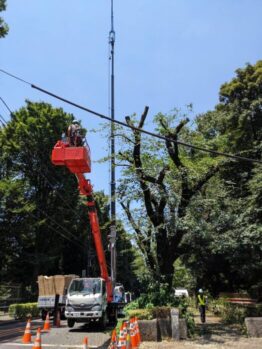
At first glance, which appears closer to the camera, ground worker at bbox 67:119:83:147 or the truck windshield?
ground worker at bbox 67:119:83:147

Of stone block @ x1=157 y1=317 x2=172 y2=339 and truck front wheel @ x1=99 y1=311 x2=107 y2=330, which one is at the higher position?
truck front wheel @ x1=99 y1=311 x2=107 y2=330

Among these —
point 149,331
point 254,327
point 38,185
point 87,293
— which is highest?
point 38,185

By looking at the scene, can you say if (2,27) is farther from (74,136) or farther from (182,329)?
(182,329)

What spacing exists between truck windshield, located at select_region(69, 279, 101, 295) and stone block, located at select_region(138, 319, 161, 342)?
264 inches

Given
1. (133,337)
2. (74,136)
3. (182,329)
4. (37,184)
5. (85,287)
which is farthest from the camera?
(37,184)

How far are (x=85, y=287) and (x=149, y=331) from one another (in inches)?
282

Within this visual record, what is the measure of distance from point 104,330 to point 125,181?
6703 mm

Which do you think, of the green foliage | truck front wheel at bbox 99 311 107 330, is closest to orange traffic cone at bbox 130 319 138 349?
truck front wheel at bbox 99 311 107 330

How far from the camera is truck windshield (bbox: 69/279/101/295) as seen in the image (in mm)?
21094

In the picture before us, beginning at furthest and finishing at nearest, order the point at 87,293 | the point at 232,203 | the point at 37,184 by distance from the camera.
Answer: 1. the point at 37,184
2. the point at 232,203
3. the point at 87,293

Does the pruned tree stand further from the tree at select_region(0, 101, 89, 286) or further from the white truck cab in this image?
the tree at select_region(0, 101, 89, 286)

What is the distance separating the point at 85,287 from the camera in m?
21.3

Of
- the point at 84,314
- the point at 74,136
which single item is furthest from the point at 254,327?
the point at 74,136

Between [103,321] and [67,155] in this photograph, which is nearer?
[67,155]
